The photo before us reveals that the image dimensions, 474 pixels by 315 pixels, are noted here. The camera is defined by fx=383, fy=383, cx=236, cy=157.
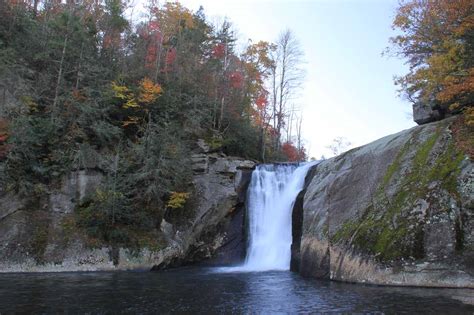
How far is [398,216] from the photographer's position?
42.6 ft

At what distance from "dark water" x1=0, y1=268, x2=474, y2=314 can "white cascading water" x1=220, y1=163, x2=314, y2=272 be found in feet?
15.1

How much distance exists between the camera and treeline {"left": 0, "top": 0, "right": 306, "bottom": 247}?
19.1 meters

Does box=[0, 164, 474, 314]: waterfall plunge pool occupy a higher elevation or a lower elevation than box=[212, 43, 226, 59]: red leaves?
lower

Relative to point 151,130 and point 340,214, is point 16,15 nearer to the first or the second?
point 151,130

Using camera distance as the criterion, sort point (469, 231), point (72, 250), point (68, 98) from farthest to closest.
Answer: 1. point (68, 98)
2. point (72, 250)
3. point (469, 231)

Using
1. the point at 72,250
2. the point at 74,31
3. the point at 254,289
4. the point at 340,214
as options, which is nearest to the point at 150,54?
the point at 74,31

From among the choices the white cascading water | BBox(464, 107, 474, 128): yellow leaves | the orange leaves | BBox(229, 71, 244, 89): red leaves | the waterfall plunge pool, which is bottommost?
the waterfall plunge pool

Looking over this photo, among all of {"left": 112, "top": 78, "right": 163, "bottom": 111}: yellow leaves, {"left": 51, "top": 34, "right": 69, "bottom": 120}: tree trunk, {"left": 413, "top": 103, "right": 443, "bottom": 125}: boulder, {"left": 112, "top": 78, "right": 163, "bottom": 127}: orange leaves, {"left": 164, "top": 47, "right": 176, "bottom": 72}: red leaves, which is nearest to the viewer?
{"left": 413, "top": 103, "right": 443, "bottom": 125}: boulder

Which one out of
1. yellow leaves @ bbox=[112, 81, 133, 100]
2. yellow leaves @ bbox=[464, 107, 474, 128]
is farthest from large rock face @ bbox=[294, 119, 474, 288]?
yellow leaves @ bbox=[112, 81, 133, 100]

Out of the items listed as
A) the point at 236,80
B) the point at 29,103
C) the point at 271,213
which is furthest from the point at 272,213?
the point at 29,103

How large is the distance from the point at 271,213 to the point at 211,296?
10.7 m

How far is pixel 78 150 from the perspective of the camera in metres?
20.0

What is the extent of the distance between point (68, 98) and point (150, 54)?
32.7 ft

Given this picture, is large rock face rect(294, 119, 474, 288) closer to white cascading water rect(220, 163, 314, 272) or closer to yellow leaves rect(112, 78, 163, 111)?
white cascading water rect(220, 163, 314, 272)
